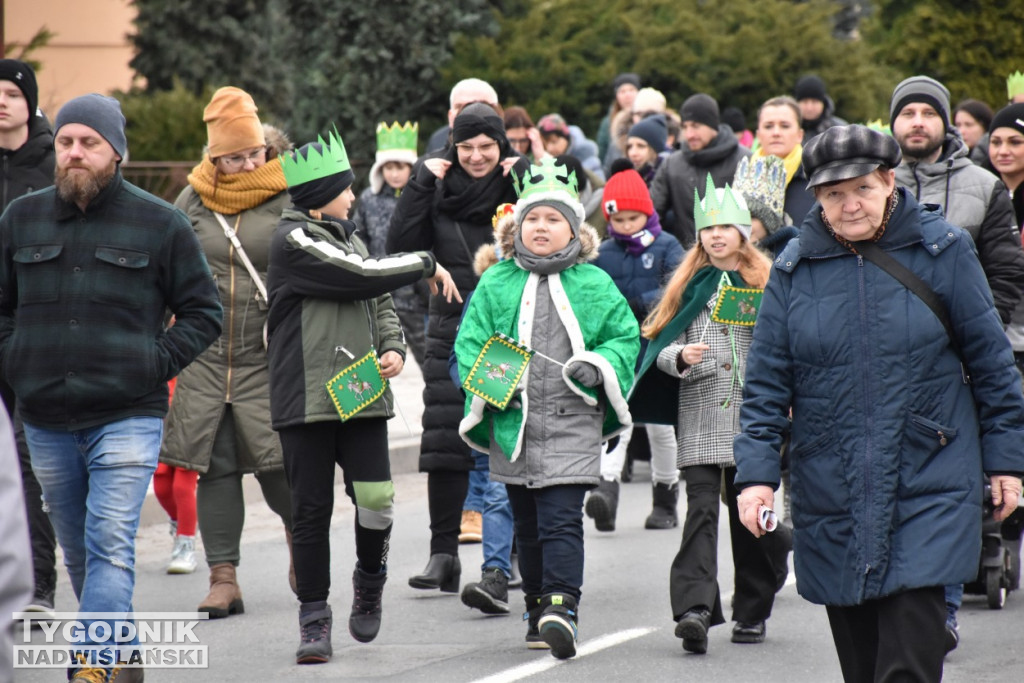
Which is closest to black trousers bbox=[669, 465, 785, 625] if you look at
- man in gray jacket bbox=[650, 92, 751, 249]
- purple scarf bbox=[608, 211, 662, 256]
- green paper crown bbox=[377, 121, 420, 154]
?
purple scarf bbox=[608, 211, 662, 256]

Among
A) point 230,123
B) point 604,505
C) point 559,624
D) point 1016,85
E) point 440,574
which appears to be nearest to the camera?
point 559,624

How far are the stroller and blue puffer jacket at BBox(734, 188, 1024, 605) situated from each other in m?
2.72

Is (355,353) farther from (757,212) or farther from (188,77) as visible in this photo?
(188,77)

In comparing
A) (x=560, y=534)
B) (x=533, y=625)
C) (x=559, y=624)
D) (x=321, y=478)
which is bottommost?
(x=533, y=625)

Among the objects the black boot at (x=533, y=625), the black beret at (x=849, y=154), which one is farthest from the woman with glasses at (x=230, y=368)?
the black beret at (x=849, y=154)

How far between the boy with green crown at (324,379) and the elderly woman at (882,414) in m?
2.28

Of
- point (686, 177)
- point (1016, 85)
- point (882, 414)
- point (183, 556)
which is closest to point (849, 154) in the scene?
point (882, 414)

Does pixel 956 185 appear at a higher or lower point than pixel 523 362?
higher

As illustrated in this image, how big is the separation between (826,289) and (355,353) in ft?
8.35

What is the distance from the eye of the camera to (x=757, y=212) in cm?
765

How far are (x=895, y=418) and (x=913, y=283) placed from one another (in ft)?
1.31

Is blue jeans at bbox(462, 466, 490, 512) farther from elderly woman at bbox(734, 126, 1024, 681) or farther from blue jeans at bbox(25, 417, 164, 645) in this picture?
elderly woman at bbox(734, 126, 1024, 681)

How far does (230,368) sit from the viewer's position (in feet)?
26.0

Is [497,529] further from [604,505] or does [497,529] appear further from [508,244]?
[604,505]
